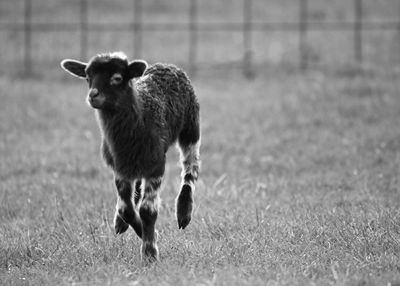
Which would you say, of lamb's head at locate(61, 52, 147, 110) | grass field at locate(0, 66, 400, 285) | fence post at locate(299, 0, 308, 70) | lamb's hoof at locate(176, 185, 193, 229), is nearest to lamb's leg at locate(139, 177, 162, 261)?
grass field at locate(0, 66, 400, 285)

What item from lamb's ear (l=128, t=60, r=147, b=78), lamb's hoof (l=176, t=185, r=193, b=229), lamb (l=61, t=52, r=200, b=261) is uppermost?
lamb's ear (l=128, t=60, r=147, b=78)

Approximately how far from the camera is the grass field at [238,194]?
19.9 ft

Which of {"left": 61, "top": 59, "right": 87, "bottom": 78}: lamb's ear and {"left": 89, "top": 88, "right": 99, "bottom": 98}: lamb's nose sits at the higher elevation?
{"left": 61, "top": 59, "right": 87, "bottom": 78}: lamb's ear

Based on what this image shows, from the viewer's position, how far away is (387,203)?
877 centimetres

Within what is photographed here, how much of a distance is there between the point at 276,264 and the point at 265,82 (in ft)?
51.1

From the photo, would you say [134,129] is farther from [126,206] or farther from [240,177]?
[240,177]

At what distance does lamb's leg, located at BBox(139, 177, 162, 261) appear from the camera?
21.0 ft

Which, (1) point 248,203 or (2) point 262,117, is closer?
(1) point 248,203

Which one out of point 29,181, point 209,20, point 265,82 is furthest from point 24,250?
point 209,20

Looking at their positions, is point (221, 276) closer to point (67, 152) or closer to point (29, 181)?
point (29, 181)

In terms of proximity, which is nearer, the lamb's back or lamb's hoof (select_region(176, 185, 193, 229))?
the lamb's back

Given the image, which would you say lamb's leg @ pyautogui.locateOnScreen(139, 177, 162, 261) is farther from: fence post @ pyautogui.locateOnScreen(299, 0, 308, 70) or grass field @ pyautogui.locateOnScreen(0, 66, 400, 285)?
fence post @ pyautogui.locateOnScreen(299, 0, 308, 70)

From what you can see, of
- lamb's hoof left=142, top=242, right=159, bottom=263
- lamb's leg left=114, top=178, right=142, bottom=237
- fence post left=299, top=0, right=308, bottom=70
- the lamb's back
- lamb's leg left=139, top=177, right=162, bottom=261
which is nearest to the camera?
lamb's hoof left=142, top=242, right=159, bottom=263

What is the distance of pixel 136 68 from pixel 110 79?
0.29m
